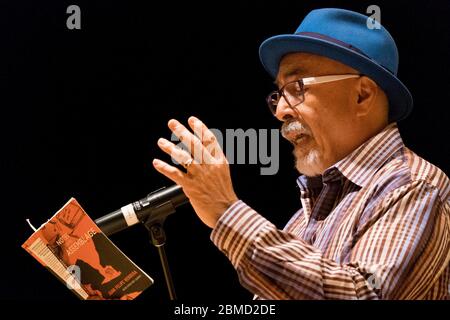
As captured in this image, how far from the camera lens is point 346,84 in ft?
6.06

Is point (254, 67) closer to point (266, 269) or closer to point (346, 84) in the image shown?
point (346, 84)

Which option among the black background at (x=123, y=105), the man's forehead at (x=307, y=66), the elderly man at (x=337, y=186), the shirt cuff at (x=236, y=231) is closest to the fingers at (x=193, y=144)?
the elderly man at (x=337, y=186)

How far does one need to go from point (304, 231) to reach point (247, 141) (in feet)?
1.51

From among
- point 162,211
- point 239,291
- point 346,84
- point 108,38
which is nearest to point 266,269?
point 162,211

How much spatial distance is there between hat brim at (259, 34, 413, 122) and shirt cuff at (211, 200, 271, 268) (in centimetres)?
61

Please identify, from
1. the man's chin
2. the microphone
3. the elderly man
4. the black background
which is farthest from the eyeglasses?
the black background

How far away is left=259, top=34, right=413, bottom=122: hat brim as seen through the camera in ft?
5.90

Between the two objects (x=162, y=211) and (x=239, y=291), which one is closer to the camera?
(x=162, y=211)

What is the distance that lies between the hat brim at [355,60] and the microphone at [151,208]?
21.6 inches

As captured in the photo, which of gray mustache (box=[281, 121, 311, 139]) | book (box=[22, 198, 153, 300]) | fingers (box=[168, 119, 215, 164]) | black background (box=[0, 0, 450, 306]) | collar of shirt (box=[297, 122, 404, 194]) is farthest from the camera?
black background (box=[0, 0, 450, 306])

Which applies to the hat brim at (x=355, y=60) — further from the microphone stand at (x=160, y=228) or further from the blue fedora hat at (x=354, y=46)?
the microphone stand at (x=160, y=228)

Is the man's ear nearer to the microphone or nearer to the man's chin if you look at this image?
the man's chin

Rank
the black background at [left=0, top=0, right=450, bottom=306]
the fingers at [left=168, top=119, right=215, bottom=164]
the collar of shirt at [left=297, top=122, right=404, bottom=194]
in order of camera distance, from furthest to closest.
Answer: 1. the black background at [left=0, top=0, right=450, bottom=306]
2. the collar of shirt at [left=297, top=122, right=404, bottom=194]
3. the fingers at [left=168, top=119, right=215, bottom=164]

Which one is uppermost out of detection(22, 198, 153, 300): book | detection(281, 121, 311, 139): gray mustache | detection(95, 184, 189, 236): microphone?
detection(281, 121, 311, 139): gray mustache
